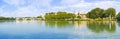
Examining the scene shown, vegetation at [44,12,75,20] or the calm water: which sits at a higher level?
vegetation at [44,12,75,20]

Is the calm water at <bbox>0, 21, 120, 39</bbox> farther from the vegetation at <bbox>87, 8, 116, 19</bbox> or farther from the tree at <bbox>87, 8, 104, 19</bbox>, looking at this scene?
the tree at <bbox>87, 8, 104, 19</bbox>

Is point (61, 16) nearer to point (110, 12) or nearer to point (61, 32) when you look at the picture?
point (110, 12)

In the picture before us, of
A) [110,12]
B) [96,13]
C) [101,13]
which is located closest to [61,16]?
[96,13]

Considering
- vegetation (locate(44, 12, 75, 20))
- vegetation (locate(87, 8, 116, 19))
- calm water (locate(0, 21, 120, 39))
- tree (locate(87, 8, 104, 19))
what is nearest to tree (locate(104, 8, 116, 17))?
vegetation (locate(87, 8, 116, 19))

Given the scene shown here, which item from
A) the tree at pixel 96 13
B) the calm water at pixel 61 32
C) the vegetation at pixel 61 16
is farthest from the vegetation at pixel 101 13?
the calm water at pixel 61 32

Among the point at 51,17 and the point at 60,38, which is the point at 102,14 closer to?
the point at 51,17

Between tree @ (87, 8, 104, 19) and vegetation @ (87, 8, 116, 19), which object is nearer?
vegetation @ (87, 8, 116, 19)

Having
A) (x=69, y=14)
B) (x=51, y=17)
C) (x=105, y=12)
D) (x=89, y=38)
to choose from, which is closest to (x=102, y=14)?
(x=105, y=12)

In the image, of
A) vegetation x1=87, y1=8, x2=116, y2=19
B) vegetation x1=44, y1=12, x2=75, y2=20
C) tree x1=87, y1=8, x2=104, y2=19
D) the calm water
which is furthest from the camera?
vegetation x1=44, y1=12, x2=75, y2=20

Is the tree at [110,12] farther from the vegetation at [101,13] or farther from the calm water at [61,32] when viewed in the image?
the calm water at [61,32]

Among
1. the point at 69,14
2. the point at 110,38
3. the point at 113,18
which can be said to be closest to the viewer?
the point at 110,38

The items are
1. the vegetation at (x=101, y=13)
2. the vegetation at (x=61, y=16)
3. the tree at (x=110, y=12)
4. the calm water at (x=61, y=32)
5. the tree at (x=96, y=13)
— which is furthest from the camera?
the vegetation at (x=61, y=16)

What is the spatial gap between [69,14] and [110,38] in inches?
2762

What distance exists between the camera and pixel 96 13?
71.2m
